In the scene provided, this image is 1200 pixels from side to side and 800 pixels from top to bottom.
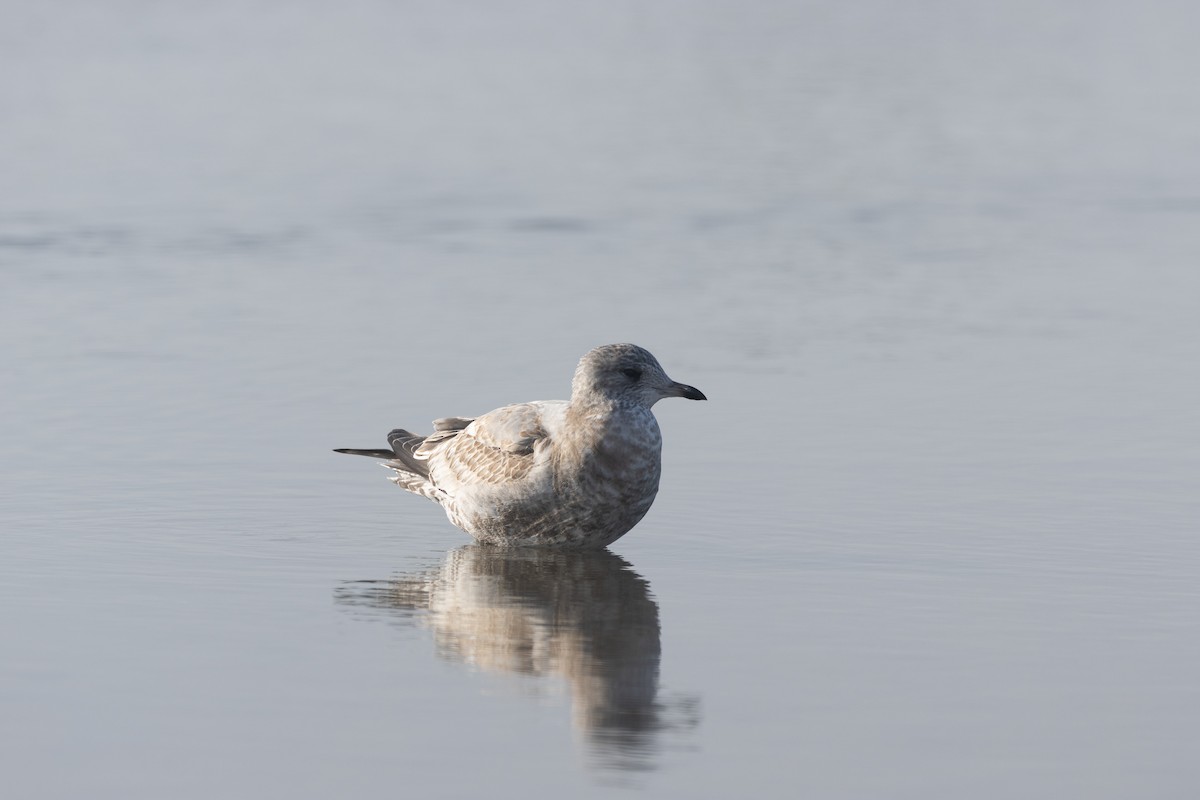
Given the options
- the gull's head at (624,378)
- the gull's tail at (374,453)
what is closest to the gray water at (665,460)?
the gull's tail at (374,453)

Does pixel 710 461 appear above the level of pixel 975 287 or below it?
below

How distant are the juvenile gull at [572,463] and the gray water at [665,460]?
26 centimetres

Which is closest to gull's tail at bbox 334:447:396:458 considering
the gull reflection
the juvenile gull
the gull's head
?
the juvenile gull

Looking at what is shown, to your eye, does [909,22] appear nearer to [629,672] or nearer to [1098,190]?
[1098,190]

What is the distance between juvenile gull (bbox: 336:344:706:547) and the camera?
9.45m

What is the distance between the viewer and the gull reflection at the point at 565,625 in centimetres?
686

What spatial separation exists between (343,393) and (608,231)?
25.4 feet

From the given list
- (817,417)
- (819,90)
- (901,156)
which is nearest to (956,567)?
(817,417)

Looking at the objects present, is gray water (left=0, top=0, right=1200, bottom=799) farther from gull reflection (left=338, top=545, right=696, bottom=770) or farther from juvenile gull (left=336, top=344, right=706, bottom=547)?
juvenile gull (left=336, top=344, right=706, bottom=547)

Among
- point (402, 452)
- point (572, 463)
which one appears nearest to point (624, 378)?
point (572, 463)

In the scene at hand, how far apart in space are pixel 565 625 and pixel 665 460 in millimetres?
3125

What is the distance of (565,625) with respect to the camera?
27.0 feet

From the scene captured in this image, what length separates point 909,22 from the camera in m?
54.2

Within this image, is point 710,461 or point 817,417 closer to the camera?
point 710,461
